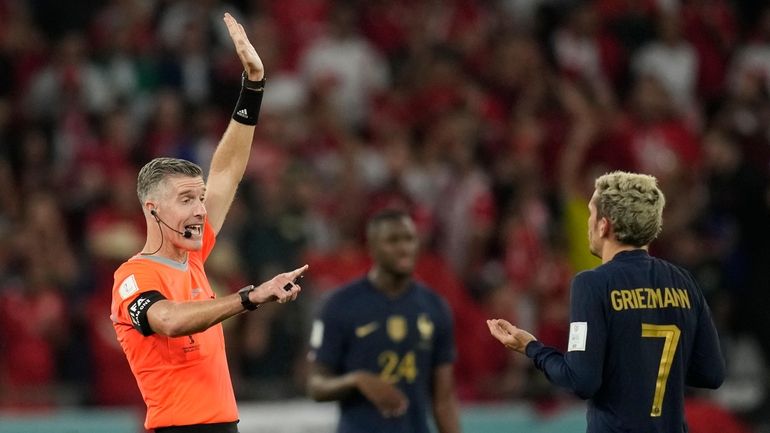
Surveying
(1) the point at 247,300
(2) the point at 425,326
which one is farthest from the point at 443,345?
(1) the point at 247,300

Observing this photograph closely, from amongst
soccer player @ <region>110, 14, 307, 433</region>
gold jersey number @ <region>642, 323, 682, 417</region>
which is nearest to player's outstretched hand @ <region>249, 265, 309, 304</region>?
soccer player @ <region>110, 14, 307, 433</region>

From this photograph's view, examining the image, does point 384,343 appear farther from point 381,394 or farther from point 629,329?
point 629,329

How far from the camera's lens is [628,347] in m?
5.90

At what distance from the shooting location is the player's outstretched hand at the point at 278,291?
541 centimetres

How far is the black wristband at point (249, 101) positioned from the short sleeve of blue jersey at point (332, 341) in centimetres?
180

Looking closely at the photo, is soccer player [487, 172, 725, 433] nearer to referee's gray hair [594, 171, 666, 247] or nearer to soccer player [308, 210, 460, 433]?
referee's gray hair [594, 171, 666, 247]

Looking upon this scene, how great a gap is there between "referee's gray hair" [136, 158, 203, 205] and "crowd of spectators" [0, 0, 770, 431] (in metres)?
5.45

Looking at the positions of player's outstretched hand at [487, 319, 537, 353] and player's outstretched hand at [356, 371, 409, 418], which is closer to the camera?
player's outstretched hand at [487, 319, 537, 353]

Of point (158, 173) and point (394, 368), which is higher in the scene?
point (158, 173)

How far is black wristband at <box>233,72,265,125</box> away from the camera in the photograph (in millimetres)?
6801

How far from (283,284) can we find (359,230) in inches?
278

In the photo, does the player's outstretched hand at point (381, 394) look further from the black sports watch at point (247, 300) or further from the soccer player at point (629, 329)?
the black sports watch at point (247, 300)

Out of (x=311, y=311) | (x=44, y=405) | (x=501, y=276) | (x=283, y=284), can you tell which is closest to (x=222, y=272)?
(x=311, y=311)

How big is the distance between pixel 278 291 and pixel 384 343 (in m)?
2.94
